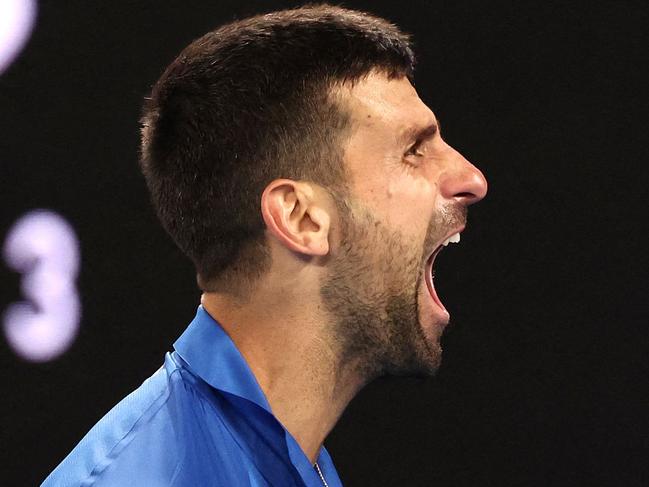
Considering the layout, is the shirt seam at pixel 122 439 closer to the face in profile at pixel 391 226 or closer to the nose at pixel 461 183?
the face in profile at pixel 391 226

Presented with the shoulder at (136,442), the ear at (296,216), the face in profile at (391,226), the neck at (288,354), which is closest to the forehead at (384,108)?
the face in profile at (391,226)

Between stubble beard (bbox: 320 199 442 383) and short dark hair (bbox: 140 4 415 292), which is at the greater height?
short dark hair (bbox: 140 4 415 292)

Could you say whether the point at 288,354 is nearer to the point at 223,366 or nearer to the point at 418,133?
the point at 223,366

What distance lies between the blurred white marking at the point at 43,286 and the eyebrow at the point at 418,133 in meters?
0.73

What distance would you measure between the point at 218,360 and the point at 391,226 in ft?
0.92

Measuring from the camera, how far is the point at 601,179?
214 cm

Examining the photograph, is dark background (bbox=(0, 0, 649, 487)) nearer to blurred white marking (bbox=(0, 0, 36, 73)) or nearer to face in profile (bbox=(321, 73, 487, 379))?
blurred white marking (bbox=(0, 0, 36, 73))

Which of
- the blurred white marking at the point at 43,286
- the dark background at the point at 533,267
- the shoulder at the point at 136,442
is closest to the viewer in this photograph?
the shoulder at the point at 136,442

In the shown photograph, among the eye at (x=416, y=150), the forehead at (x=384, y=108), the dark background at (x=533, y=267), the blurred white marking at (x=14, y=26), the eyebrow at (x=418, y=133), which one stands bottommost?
the dark background at (x=533, y=267)

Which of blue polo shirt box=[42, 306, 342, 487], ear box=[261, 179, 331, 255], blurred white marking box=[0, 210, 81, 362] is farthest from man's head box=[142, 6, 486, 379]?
blurred white marking box=[0, 210, 81, 362]

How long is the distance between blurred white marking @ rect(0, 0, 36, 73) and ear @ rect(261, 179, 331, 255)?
0.71 m

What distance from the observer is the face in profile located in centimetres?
142

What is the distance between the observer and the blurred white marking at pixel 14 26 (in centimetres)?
189

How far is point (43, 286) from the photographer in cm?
192
